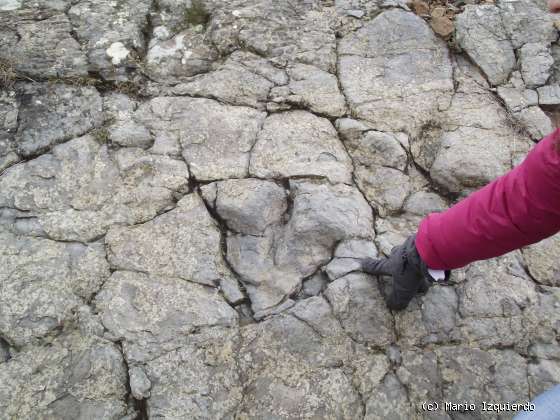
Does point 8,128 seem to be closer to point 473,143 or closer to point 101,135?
point 101,135

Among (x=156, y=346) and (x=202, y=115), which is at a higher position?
(x=202, y=115)

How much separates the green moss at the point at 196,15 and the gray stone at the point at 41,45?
60 cm

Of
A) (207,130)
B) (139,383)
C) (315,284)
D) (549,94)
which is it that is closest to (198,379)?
(139,383)

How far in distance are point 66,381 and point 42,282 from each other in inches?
15.9

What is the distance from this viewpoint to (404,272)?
1.61 m

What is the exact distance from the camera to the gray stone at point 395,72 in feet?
7.30

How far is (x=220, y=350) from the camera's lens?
65.4 inches

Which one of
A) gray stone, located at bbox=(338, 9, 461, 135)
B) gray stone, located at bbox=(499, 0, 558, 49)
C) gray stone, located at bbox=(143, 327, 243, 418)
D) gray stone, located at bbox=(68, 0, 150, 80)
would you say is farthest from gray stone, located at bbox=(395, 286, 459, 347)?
→ gray stone, located at bbox=(68, 0, 150, 80)

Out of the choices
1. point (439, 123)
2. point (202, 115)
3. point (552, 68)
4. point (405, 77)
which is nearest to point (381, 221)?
point (439, 123)

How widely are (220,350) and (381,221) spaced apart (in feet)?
2.86

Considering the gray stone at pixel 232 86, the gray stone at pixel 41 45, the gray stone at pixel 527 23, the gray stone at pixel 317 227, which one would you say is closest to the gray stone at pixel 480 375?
the gray stone at pixel 317 227

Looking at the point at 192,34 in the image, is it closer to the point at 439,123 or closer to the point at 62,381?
the point at 439,123

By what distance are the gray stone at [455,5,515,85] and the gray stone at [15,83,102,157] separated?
197 cm

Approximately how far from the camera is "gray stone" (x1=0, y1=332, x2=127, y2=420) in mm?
1518
